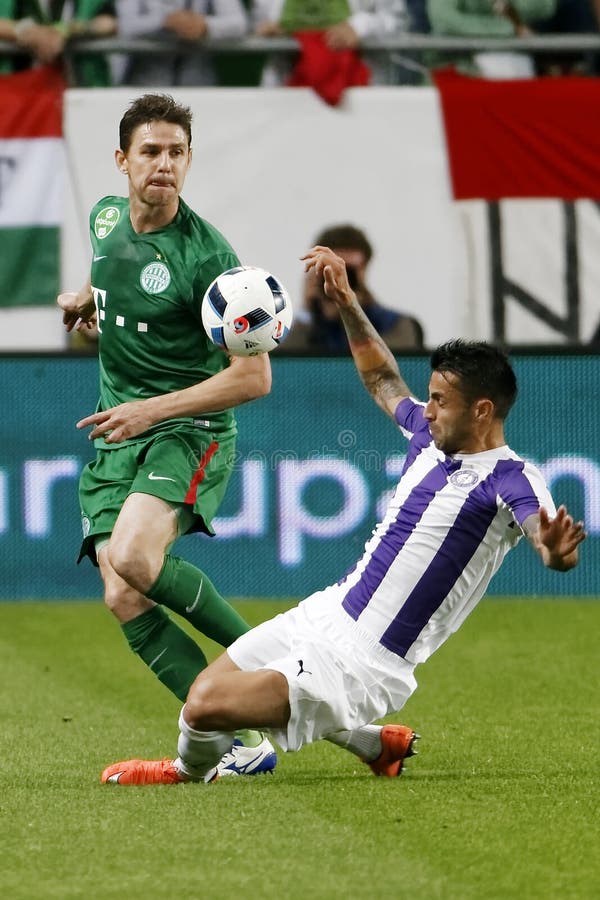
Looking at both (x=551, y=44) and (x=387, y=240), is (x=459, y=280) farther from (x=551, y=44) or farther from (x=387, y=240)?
(x=551, y=44)

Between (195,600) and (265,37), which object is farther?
(265,37)

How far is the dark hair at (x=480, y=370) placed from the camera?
4.95 m

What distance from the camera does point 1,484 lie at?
381 inches

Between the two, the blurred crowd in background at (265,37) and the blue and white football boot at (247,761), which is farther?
the blurred crowd in background at (265,37)

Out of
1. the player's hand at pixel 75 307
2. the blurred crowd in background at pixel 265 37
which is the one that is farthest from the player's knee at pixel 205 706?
the blurred crowd in background at pixel 265 37

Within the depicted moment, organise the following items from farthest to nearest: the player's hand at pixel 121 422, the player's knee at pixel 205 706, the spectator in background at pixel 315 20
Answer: the spectator in background at pixel 315 20
the player's hand at pixel 121 422
the player's knee at pixel 205 706

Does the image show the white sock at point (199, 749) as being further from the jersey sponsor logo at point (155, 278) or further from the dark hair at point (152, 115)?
the dark hair at point (152, 115)

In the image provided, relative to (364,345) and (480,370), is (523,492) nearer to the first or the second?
(480,370)

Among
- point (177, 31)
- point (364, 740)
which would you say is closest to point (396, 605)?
point (364, 740)

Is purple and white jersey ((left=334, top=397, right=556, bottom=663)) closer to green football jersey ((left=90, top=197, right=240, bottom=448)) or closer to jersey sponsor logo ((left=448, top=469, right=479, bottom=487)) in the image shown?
jersey sponsor logo ((left=448, top=469, right=479, bottom=487))

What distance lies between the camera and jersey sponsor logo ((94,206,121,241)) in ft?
19.8

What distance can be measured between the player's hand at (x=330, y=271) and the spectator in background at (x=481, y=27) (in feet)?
18.7

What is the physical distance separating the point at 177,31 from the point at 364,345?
17.6ft

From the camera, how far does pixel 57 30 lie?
10.4m
